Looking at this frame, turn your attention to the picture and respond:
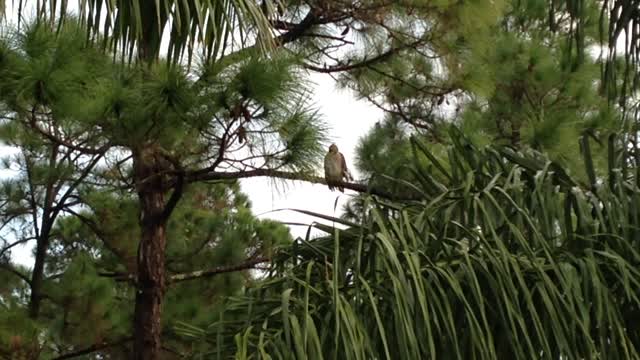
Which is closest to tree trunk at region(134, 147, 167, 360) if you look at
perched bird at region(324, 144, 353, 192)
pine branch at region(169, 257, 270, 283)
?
pine branch at region(169, 257, 270, 283)

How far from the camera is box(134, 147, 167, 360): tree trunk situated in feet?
20.5

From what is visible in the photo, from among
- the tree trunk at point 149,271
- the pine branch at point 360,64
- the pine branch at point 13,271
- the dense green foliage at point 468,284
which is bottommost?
the dense green foliage at point 468,284

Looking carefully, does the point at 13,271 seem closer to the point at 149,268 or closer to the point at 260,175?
the point at 149,268

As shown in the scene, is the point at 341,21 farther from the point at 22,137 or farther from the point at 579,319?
the point at 579,319

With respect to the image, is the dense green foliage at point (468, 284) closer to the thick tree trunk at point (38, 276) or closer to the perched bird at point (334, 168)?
the perched bird at point (334, 168)

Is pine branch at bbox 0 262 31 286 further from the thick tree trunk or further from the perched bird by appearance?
the perched bird

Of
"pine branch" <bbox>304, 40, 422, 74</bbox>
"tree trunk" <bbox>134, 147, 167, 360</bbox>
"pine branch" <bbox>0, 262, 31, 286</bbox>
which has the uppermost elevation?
"pine branch" <bbox>304, 40, 422, 74</bbox>

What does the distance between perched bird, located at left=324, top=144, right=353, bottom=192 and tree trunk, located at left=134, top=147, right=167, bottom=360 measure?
83 centimetres

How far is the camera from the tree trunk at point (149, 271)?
245 inches

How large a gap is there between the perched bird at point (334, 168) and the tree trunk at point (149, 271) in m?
0.83

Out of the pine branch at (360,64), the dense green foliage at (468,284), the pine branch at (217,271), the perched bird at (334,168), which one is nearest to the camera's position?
the dense green foliage at (468,284)

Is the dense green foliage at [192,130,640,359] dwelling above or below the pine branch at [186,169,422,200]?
below

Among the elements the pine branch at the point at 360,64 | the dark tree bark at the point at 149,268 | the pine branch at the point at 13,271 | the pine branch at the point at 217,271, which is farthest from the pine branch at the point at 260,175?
the pine branch at the point at 13,271

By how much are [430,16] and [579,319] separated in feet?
13.4
